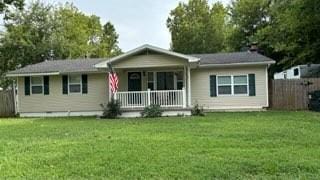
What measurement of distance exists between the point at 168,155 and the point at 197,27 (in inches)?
1898

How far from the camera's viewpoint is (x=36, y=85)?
28.4m

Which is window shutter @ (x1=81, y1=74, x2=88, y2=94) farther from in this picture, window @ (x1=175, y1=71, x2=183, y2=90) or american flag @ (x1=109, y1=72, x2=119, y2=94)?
window @ (x1=175, y1=71, x2=183, y2=90)

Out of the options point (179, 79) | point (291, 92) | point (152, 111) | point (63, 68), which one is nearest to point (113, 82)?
point (152, 111)

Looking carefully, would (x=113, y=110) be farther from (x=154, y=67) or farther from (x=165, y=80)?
(x=165, y=80)

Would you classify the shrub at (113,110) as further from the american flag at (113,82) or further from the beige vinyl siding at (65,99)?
the beige vinyl siding at (65,99)

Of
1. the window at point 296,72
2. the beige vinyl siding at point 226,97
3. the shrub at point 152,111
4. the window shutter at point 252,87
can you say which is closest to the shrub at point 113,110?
the shrub at point 152,111

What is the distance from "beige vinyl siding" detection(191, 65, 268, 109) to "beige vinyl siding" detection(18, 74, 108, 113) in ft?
16.5

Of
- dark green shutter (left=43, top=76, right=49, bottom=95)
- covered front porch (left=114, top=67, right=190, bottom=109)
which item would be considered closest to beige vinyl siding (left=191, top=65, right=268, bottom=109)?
covered front porch (left=114, top=67, right=190, bottom=109)

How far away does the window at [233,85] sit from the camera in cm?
2659

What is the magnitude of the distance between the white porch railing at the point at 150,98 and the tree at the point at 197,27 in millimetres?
31171

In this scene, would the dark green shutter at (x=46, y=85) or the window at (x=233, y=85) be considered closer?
the window at (x=233, y=85)

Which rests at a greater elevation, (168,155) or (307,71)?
(307,71)

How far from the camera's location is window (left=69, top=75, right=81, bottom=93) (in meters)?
27.9

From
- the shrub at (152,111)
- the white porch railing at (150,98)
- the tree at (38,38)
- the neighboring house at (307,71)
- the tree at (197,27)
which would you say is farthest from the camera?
the tree at (197,27)
